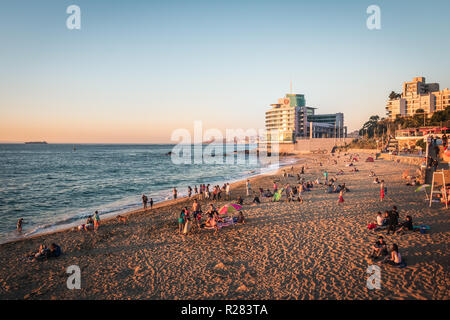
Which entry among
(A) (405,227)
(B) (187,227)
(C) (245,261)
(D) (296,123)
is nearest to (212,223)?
(B) (187,227)

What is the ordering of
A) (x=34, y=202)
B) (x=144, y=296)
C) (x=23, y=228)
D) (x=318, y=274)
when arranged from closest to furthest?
(x=144, y=296) < (x=318, y=274) < (x=23, y=228) < (x=34, y=202)

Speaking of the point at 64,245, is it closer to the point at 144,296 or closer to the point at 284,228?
the point at 144,296

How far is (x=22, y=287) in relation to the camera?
8.55 m

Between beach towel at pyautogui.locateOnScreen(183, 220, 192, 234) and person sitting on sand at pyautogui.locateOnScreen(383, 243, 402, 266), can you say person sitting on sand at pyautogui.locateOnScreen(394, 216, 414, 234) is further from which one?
beach towel at pyautogui.locateOnScreen(183, 220, 192, 234)

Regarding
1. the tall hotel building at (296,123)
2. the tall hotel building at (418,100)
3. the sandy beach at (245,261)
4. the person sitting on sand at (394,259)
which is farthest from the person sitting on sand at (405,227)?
the tall hotel building at (296,123)

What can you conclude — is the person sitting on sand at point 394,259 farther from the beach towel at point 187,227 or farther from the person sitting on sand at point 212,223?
the beach towel at point 187,227

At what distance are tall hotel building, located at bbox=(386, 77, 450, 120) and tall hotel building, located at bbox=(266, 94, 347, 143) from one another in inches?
933

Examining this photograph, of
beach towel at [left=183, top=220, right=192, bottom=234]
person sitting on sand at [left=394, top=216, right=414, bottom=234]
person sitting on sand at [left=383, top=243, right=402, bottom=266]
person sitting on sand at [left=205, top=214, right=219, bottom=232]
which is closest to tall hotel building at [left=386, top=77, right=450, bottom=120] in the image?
person sitting on sand at [left=394, top=216, right=414, bottom=234]

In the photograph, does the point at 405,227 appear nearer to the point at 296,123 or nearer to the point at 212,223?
the point at 212,223

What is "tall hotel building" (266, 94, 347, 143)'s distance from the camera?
378 feet

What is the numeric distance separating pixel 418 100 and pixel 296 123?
49.0 metres

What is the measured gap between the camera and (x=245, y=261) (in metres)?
9.52

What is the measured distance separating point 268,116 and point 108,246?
4884 inches
